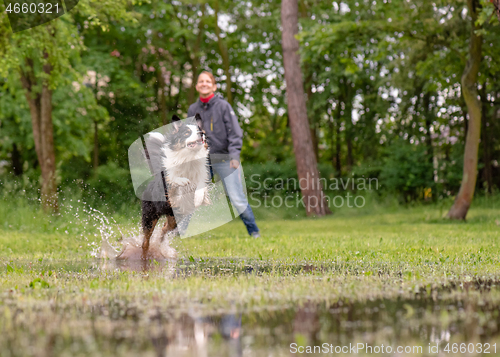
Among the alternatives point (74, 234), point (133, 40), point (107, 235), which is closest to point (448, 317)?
point (107, 235)

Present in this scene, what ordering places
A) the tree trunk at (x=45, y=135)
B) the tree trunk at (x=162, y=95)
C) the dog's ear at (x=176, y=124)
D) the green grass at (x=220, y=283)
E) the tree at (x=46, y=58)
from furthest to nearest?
1. the tree trunk at (x=162, y=95)
2. the tree trunk at (x=45, y=135)
3. the tree at (x=46, y=58)
4. the dog's ear at (x=176, y=124)
5. the green grass at (x=220, y=283)

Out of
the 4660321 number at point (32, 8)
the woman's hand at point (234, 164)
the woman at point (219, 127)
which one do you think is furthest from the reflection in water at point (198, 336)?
the 4660321 number at point (32, 8)

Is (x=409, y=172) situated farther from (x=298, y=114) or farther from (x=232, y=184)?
(x=232, y=184)

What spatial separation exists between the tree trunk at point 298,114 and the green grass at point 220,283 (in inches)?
292

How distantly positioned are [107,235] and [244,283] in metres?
4.35

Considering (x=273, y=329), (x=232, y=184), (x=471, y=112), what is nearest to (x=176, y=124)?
(x=232, y=184)

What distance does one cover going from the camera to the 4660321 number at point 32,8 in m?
10.2

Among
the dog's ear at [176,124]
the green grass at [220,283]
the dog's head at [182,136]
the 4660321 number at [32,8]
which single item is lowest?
the green grass at [220,283]

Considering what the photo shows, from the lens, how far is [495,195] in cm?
1755

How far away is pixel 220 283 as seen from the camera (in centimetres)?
405

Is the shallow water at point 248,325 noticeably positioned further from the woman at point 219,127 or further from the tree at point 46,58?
the tree at point 46,58

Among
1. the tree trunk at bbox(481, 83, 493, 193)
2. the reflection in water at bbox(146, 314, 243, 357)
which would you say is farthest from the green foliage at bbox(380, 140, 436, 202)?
the reflection in water at bbox(146, 314, 243, 357)

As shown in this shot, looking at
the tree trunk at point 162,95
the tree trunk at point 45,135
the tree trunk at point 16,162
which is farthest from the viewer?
the tree trunk at point 162,95

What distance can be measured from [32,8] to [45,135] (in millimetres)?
3678
